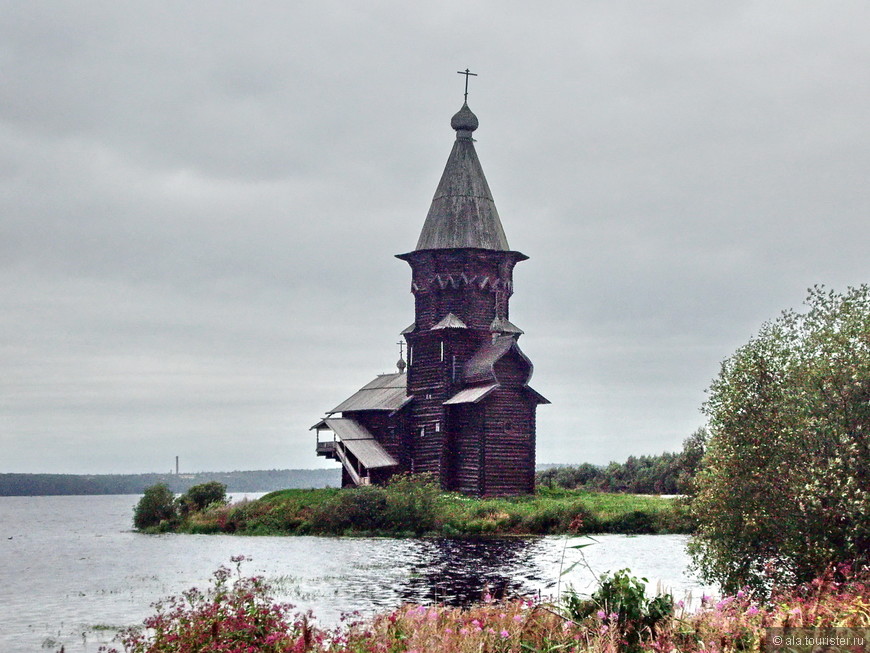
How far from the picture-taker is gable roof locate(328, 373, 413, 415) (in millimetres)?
60875

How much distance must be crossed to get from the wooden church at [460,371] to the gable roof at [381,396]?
0.26 meters

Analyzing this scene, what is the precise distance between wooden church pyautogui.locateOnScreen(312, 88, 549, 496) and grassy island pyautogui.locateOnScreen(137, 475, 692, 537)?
261 cm

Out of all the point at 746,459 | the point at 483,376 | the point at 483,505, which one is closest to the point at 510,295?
the point at 483,376

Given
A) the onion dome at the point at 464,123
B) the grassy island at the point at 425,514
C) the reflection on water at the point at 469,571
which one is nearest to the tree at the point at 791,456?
the reflection on water at the point at 469,571

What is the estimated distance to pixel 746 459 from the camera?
1916 centimetres

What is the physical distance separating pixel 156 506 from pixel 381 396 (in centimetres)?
1531

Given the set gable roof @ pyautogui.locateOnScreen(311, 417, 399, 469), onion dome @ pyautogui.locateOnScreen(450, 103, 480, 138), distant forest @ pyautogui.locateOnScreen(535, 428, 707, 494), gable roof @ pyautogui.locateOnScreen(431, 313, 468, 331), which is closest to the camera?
gable roof @ pyautogui.locateOnScreen(431, 313, 468, 331)

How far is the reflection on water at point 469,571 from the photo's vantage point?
25122 mm

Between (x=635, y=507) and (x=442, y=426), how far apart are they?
43.0 feet

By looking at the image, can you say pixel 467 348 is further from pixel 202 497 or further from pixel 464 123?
pixel 202 497

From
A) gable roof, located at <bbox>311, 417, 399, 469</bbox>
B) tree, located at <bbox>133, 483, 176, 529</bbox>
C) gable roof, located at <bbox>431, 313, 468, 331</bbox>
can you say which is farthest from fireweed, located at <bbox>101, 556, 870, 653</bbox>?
tree, located at <bbox>133, 483, 176, 529</bbox>

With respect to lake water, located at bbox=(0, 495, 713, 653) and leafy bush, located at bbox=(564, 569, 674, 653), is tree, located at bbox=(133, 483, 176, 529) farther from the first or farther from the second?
leafy bush, located at bbox=(564, 569, 674, 653)

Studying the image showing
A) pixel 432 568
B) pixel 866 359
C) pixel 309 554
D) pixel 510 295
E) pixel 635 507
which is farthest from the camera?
pixel 510 295

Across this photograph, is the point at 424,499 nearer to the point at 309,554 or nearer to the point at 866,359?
the point at 309,554
